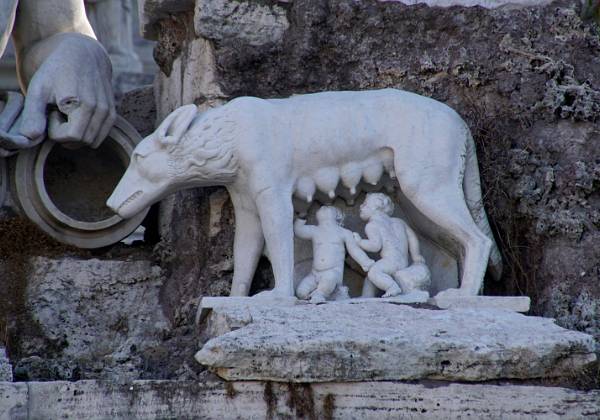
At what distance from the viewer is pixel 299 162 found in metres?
6.82

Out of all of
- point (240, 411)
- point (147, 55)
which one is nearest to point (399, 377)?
point (240, 411)

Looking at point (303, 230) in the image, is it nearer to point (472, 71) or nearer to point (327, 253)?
point (327, 253)

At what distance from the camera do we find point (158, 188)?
268 inches

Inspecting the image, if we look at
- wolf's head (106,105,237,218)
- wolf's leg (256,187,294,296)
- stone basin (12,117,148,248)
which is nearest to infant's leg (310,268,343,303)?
wolf's leg (256,187,294,296)

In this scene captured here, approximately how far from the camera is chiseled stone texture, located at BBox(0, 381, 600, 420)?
19.6ft

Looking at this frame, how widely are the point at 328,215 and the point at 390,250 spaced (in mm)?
274

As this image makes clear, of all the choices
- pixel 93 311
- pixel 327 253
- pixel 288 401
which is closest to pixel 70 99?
pixel 93 311

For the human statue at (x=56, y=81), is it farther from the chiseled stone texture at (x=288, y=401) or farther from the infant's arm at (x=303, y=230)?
the chiseled stone texture at (x=288, y=401)

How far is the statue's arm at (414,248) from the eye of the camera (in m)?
6.86

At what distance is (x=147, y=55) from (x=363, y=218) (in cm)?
761

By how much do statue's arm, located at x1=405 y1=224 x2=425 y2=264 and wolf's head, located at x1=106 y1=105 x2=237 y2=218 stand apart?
72 cm

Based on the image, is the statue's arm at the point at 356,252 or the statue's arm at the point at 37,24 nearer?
the statue's arm at the point at 356,252

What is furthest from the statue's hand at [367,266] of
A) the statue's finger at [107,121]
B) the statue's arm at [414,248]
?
the statue's finger at [107,121]

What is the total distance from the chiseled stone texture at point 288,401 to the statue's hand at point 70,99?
5.38 feet
